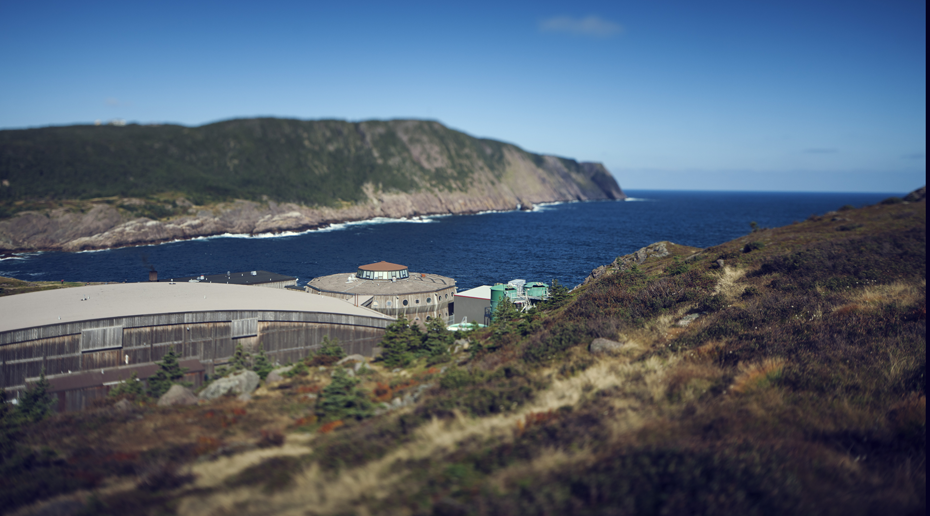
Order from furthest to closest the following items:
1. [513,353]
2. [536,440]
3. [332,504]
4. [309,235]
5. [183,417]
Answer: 1. [309,235]
2. [513,353]
3. [183,417]
4. [536,440]
5. [332,504]

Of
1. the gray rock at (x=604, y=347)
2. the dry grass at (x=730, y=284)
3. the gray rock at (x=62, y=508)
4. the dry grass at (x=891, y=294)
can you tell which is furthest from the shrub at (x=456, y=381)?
the dry grass at (x=891, y=294)

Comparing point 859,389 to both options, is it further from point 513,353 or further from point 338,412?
point 338,412

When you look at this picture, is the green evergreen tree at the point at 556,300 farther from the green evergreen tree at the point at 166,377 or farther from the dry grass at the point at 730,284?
the green evergreen tree at the point at 166,377

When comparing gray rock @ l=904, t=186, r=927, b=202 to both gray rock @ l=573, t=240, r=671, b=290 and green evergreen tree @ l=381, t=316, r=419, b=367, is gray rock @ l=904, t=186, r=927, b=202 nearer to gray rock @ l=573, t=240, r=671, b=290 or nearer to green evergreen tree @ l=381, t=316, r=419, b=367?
gray rock @ l=573, t=240, r=671, b=290

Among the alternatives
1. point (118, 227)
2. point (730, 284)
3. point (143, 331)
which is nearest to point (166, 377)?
point (143, 331)

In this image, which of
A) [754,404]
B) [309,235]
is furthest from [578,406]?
[309,235]

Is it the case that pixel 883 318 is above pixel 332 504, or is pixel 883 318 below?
above

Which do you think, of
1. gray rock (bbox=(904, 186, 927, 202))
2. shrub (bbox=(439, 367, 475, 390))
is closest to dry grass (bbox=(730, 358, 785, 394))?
shrub (bbox=(439, 367, 475, 390))
